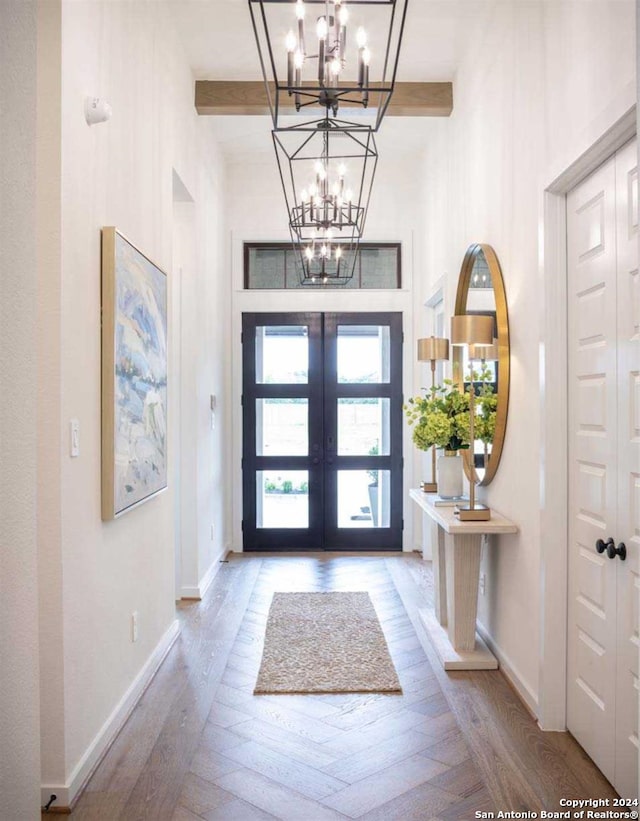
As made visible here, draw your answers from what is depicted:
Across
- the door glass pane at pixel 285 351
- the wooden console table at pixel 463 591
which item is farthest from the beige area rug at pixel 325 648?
the door glass pane at pixel 285 351

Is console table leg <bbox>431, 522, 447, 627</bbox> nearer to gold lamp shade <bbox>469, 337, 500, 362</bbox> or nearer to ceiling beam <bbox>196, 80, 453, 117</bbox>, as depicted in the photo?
gold lamp shade <bbox>469, 337, 500, 362</bbox>

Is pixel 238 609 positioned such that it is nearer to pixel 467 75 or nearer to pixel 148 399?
pixel 148 399

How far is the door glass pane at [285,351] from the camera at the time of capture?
250 inches

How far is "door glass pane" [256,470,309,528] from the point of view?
20.9ft

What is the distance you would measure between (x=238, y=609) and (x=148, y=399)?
1.92 metres

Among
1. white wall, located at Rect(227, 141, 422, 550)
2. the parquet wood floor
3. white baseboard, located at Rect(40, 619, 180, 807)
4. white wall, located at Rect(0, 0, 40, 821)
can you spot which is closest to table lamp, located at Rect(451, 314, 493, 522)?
the parquet wood floor

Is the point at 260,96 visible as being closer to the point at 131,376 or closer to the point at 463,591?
the point at 131,376

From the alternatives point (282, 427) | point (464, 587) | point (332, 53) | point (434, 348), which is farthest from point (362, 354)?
point (332, 53)

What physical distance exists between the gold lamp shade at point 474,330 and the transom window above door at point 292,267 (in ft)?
9.61

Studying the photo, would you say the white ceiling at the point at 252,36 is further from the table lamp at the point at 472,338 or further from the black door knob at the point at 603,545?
the black door knob at the point at 603,545

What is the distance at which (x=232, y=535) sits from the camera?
6.36 metres

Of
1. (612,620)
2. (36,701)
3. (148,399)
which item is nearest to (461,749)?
(612,620)

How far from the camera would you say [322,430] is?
20.8 ft

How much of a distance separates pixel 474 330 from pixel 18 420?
2623mm
